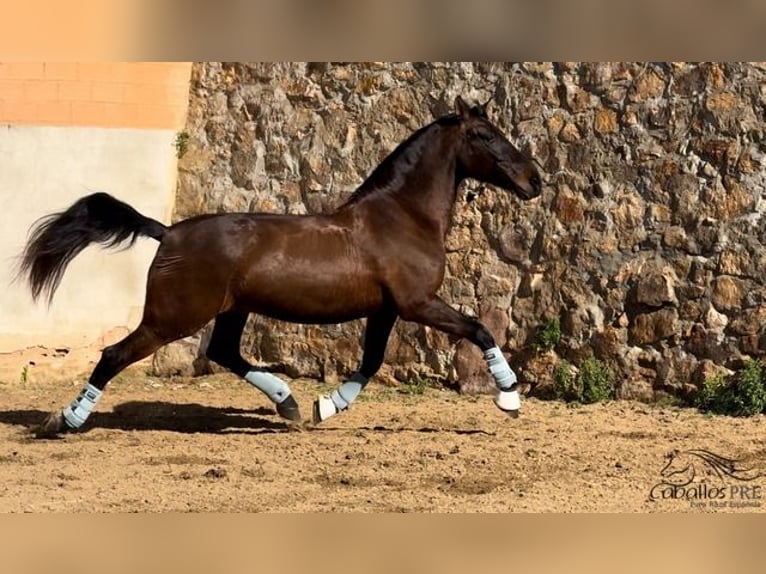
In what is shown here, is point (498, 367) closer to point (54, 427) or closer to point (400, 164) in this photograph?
point (400, 164)

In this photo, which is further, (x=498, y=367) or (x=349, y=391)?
(x=349, y=391)

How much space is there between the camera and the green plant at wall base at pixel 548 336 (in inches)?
374

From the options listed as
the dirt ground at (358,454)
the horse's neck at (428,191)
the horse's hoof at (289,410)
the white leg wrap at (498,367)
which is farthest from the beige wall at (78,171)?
the white leg wrap at (498,367)

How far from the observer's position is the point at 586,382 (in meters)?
9.36

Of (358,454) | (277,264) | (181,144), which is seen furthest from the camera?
(181,144)

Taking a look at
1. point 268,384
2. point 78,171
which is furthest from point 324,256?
point 78,171

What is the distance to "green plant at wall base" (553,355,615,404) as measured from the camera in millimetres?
9320

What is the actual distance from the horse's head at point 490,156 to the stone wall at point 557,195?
156cm

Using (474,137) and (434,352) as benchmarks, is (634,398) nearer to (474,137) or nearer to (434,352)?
(434,352)

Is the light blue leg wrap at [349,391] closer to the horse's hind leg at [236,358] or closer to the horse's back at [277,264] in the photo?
the horse's hind leg at [236,358]

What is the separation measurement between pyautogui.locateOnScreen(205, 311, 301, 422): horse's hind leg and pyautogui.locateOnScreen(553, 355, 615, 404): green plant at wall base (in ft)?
7.35

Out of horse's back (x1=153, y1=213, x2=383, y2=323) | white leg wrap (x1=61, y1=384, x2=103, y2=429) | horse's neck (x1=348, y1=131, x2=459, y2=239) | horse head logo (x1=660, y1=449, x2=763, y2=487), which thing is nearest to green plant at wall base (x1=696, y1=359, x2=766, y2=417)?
horse head logo (x1=660, y1=449, x2=763, y2=487)

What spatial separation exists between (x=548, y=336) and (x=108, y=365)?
348 cm

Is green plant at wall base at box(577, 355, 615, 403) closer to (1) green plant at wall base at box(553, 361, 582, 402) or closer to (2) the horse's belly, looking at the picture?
(1) green plant at wall base at box(553, 361, 582, 402)
